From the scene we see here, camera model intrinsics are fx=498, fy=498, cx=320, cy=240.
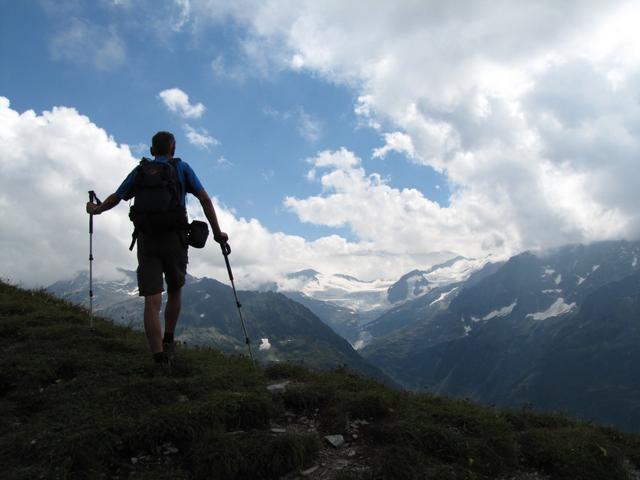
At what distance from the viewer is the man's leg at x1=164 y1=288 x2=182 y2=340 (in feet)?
33.7

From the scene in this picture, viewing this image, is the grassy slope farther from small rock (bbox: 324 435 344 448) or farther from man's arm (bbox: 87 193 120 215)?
man's arm (bbox: 87 193 120 215)

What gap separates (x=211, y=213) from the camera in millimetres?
10227

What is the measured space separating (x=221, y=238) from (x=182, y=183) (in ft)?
4.57

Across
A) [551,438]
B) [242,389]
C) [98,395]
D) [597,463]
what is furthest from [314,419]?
[597,463]

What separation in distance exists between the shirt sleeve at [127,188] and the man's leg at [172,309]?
2098mm

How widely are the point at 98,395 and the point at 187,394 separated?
148 cm

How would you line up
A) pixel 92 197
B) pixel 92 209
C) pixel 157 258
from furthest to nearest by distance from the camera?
pixel 92 197 < pixel 92 209 < pixel 157 258

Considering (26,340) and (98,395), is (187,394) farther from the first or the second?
(26,340)

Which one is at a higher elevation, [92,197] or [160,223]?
[92,197]

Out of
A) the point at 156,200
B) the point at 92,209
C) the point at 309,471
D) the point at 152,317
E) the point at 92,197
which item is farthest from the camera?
the point at 92,197

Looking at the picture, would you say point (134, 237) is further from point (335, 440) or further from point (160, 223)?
point (335, 440)

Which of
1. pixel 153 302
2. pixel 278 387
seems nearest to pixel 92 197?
pixel 153 302

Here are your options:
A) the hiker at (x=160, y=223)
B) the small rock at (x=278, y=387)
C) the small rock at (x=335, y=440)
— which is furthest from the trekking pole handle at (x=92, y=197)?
the small rock at (x=335, y=440)

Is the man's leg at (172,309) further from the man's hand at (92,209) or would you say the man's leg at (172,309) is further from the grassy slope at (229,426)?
the man's hand at (92,209)
